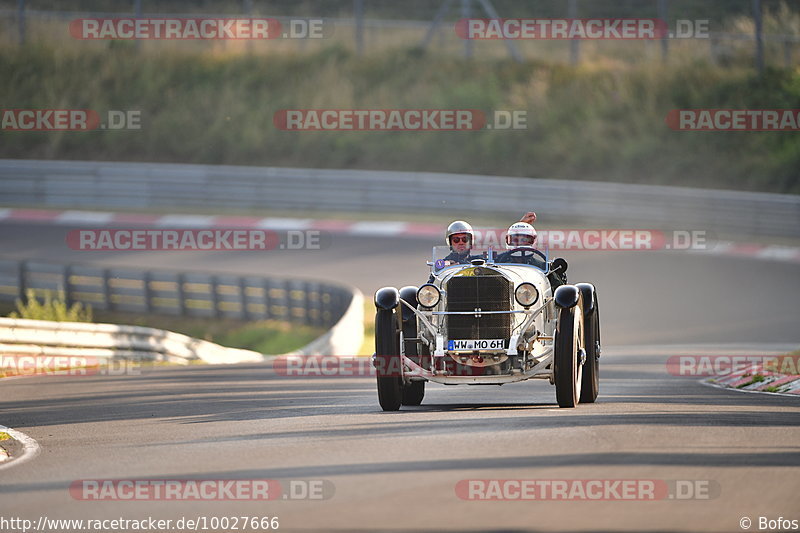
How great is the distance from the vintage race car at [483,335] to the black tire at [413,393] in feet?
1.78

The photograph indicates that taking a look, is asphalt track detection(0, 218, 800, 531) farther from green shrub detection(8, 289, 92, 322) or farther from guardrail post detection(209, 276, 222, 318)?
guardrail post detection(209, 276, 222, 318)

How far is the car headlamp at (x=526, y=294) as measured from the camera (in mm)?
11438

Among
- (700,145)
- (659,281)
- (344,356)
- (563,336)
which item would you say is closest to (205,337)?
(344,356)

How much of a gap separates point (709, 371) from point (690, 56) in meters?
24.4

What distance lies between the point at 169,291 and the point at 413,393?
45.5 feet

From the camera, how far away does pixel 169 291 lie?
25.6m

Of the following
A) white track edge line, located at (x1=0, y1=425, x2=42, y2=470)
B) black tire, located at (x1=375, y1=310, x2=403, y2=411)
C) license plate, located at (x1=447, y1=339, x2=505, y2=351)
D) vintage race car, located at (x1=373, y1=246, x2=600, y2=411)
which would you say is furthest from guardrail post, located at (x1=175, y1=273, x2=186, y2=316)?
license plate, located at (x1=447, y1=339, x2=505, y2=351)

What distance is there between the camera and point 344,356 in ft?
67.7

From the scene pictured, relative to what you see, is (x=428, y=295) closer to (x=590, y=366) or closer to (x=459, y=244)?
(x=459, y=244)

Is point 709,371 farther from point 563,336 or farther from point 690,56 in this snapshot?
point 690,56

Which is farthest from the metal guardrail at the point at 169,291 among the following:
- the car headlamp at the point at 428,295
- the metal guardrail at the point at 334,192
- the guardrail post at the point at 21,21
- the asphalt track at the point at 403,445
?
the guardrail post at the point at 21,21

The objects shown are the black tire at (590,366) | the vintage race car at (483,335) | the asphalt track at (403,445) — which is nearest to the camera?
the asphalt track at (403,445)

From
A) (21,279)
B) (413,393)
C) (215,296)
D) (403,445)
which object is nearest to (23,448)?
(403,445)

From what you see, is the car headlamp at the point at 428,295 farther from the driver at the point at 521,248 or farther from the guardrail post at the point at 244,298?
the guardrail post at the point at 244,298
